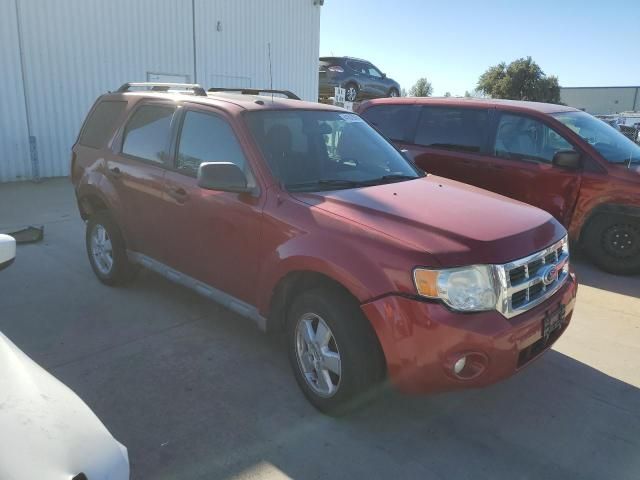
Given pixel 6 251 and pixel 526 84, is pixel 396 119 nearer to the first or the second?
pixel 6 251

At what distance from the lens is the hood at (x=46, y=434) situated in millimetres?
1412

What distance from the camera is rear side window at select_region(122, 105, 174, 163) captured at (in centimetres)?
423

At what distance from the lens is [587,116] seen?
669 cm

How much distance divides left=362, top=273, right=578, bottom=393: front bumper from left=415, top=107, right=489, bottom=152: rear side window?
14.3 feet

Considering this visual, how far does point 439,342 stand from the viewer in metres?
2.55

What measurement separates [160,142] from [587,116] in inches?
210

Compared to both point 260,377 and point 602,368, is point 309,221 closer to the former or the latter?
point 260,377

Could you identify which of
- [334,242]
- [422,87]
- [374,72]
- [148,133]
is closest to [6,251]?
[334,242]

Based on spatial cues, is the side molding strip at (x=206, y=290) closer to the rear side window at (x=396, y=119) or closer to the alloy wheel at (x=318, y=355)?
the alloy wheel at (x=318, y=355)

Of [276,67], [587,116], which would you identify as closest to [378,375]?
[587,116]

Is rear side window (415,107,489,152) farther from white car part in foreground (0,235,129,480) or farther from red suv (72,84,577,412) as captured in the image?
white car part in foreground (0,235,129,480)

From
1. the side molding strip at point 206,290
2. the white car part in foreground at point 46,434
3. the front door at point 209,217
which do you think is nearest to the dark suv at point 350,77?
the side molding strip at point 206,290

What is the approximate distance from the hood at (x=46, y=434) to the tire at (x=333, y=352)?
139 cm

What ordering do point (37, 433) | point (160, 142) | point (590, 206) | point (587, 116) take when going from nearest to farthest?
point (37, 433)
point (160, 142)
point (590, 206)
point (587, 116)
